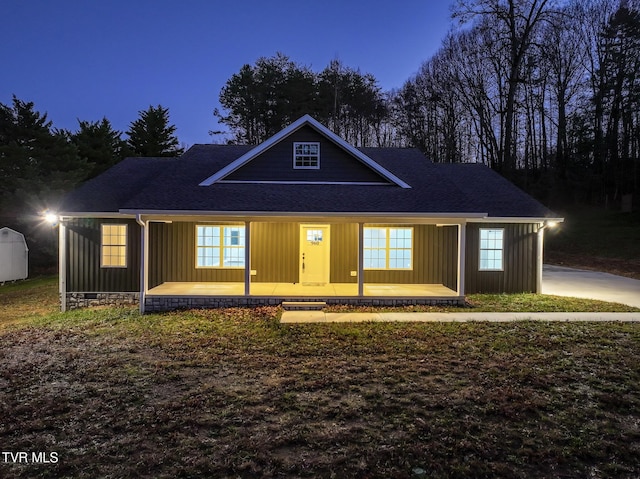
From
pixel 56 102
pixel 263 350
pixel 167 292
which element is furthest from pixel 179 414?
pixel 56 102

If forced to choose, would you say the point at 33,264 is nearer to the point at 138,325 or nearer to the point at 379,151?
the point at 138,325

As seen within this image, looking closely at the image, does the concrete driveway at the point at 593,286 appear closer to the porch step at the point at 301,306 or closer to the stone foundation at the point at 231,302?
the stone foundation at the point at 231,302

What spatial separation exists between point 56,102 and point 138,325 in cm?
22126

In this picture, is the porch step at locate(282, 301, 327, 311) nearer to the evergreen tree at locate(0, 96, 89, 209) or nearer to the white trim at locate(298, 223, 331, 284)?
the white trim at locate(298, 223, 331, 284)

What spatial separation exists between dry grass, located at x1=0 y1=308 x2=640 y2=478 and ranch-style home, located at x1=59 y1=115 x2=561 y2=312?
3.15m

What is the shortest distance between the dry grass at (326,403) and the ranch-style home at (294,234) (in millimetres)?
3149

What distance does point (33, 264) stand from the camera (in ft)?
70.7

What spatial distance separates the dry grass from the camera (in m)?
3.40

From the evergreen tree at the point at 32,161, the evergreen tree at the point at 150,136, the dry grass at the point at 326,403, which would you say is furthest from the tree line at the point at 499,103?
the dry grass at the point at 326,403

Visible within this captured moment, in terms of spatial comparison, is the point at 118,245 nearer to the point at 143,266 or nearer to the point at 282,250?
the point at 143,266

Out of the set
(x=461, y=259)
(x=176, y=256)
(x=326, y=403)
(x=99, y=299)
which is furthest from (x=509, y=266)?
(x=99, y=299)

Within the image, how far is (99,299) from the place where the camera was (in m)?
11.0

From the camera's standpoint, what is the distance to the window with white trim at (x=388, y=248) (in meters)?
12.1

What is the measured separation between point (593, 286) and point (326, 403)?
506 inches
